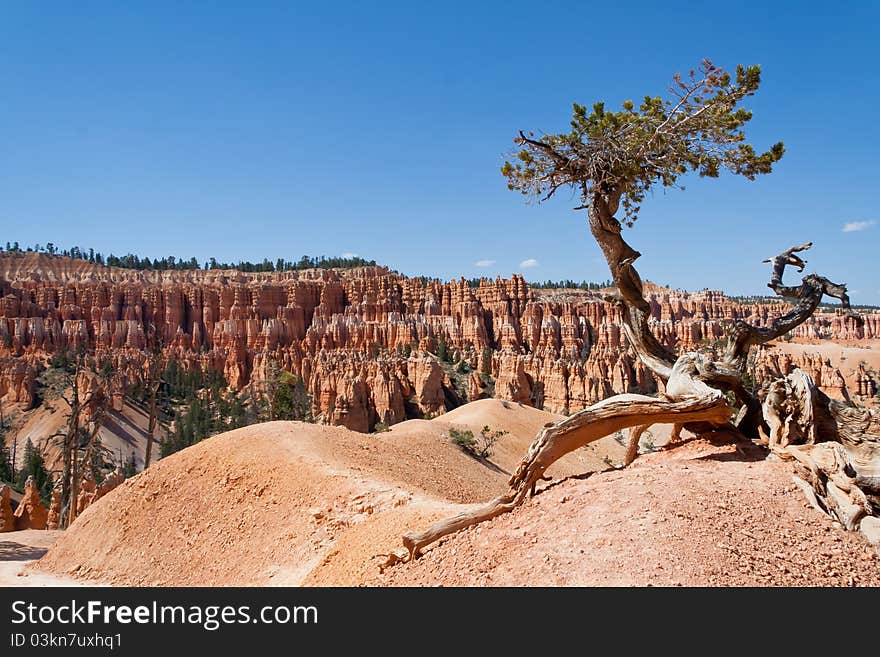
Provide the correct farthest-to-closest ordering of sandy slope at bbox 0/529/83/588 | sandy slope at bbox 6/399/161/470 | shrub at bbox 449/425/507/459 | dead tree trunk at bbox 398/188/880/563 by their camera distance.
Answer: sandy slope at bbox 6/399/161/470
shrub at bbox 449/425/507/459
sandy slope at bbox 0/529/83/588
dead tree trunk at bbox 398/188/880/563

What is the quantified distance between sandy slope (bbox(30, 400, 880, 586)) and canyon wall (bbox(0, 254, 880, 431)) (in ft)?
139

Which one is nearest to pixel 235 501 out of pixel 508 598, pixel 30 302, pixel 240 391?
pixel 508 598

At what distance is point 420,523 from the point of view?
8359mm

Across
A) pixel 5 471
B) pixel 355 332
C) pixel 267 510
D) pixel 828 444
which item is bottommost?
pixel 5 471

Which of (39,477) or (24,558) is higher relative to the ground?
(24,558)

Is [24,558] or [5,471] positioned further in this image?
[5,471]

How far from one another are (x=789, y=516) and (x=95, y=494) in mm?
22828

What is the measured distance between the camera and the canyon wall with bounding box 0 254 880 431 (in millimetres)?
59562

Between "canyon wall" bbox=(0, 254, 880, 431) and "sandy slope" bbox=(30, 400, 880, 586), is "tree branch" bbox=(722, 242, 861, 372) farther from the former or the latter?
"canyon wall" bbox=(0, 254, 880, 431)

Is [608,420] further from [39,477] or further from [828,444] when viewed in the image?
[39,477]

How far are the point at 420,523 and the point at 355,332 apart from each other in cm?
7852

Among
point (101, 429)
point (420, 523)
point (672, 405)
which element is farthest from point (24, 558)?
point (101, 429)

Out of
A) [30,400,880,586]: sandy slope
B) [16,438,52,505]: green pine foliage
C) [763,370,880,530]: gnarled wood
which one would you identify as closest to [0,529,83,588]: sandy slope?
[30,400,880,586]: sandy slope

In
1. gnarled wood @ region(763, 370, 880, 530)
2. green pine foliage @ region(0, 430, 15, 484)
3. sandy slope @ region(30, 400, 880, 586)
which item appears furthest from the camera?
green pine foliage @ region(0, 430, 15, 484)
